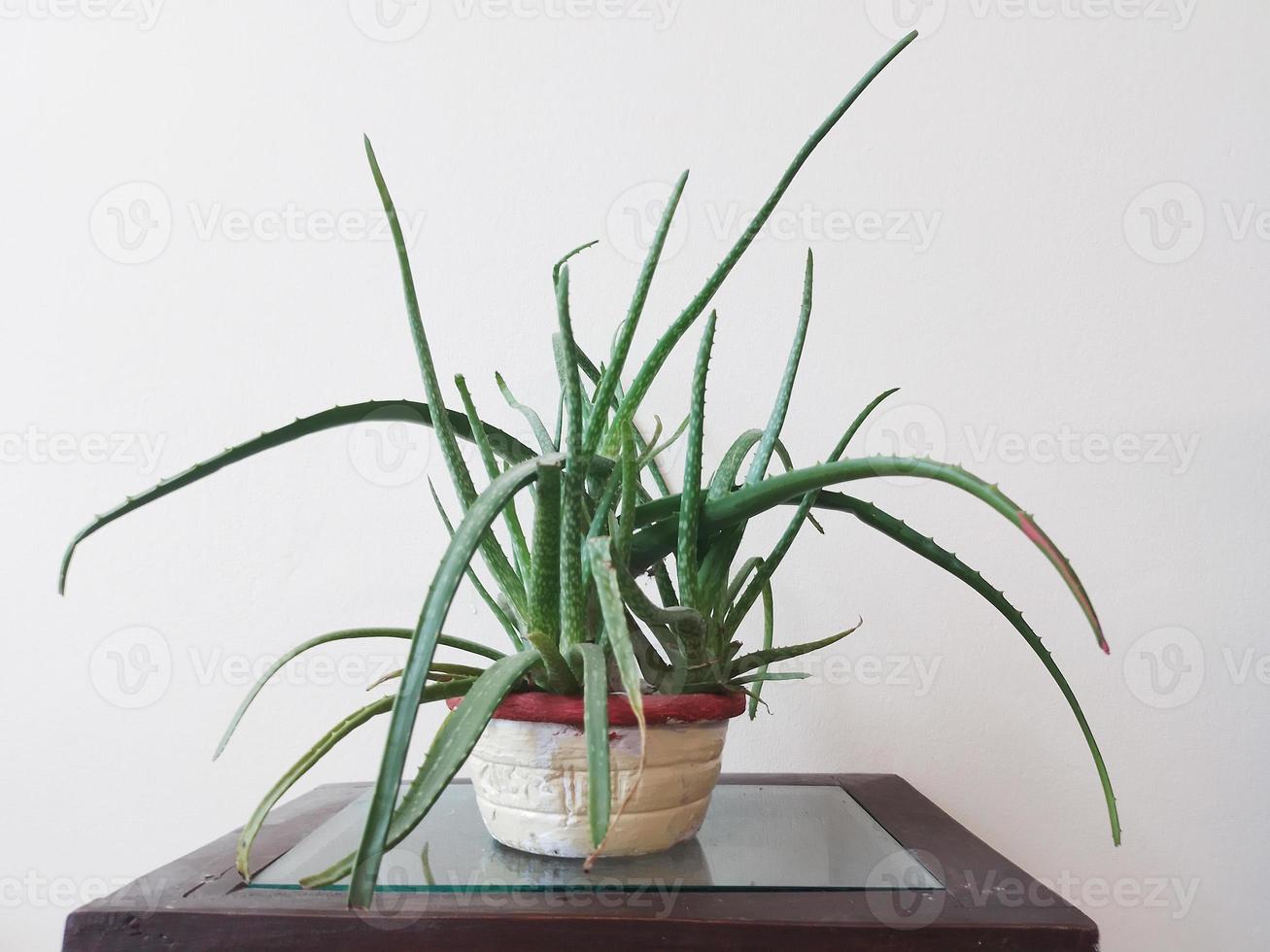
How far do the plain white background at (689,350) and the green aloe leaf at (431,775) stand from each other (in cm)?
48

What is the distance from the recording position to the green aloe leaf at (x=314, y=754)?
445 millimetres

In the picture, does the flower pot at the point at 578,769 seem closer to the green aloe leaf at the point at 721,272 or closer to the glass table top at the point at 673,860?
the glass table top at the point at 673,860

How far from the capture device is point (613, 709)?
47cm

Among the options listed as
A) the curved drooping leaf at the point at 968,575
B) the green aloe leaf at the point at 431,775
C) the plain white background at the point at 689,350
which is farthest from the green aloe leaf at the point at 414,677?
the plain white background at the point at 689,350

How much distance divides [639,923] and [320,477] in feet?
2.04

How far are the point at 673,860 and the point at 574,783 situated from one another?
7 centimetres

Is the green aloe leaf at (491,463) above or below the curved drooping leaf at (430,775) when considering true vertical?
above

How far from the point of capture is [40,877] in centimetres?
91

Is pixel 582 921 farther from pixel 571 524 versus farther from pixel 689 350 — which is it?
A: pixel 689 350

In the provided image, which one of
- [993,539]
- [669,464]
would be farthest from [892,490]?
[669,464]

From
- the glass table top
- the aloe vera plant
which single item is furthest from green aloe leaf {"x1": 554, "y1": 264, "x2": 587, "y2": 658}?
the glass table top

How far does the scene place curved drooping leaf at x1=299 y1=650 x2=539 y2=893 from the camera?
34cm

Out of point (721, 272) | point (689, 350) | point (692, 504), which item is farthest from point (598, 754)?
point (689, 350)

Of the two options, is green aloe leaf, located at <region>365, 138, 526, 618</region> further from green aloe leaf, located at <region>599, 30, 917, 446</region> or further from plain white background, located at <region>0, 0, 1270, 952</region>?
plain white background, located at <region>0, 0, 1270, 952</region>
